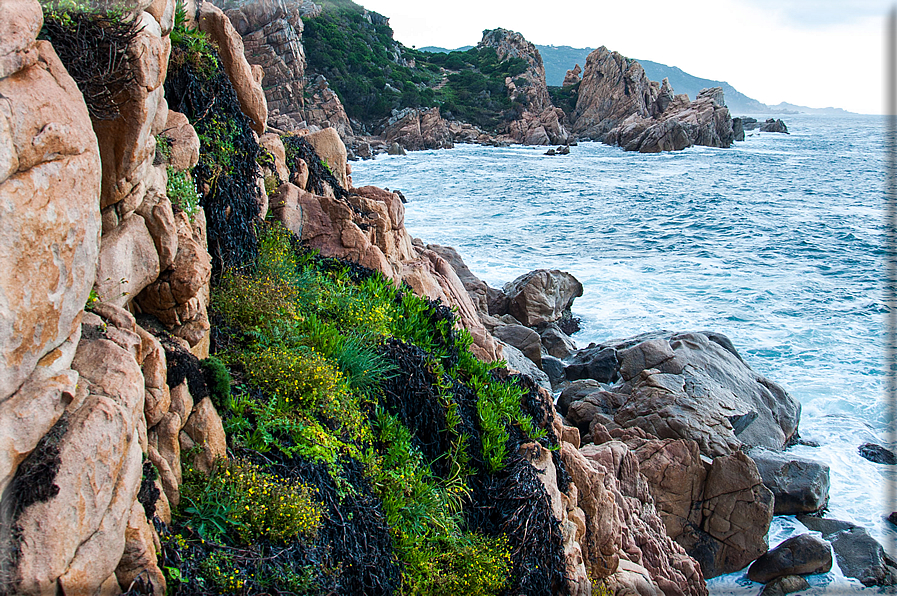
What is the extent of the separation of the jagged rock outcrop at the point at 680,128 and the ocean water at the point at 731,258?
15.4 meters

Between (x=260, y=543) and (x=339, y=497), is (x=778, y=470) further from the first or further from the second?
(x=260, y=543)

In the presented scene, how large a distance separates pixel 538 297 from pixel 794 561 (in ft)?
27.0

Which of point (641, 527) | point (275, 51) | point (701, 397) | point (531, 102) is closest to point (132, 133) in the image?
point (641, 527)

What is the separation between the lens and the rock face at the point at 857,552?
805cm

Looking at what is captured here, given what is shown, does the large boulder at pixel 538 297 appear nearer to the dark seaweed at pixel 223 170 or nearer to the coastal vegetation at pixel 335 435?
the coastal vegetation at pixel 335 435

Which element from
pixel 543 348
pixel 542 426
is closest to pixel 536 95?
pixel 543 348

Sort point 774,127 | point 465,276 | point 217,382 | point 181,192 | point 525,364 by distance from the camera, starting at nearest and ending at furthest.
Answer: point 217,382
point 181,192
point 525,364
point 465,276
point 774,127

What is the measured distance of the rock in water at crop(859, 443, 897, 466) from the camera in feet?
34.6

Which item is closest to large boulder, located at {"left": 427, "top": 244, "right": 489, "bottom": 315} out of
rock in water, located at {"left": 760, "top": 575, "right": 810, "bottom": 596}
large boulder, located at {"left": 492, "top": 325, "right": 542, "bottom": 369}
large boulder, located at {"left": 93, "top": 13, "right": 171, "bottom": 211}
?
large boulder, located at {"left": 492, "top": 325, "right": 542, "bottom": 369}

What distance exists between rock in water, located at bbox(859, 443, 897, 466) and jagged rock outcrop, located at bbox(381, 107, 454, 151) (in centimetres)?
5480

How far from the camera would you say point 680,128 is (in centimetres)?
6122

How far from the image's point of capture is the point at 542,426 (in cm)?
679

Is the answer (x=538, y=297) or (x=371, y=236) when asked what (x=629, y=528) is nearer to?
(x=371, y=236)

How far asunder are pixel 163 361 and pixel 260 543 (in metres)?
1.35
